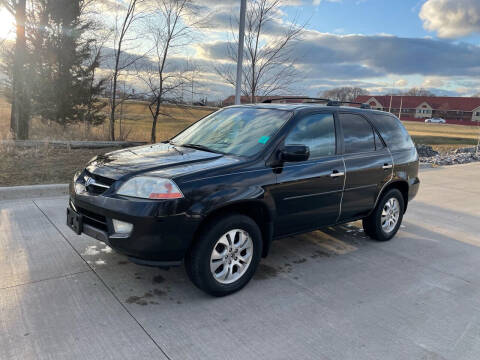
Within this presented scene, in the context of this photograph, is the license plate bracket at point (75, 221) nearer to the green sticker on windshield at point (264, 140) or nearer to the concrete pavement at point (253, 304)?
the concrete pavement at point (253, 304)

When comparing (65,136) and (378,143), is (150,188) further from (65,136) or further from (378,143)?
(65,136)

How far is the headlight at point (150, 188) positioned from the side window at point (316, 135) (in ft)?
4.48

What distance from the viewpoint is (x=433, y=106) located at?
91500 mm

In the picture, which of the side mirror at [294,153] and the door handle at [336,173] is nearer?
the side mirror at [294,153]

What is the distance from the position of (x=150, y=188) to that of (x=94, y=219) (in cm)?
67

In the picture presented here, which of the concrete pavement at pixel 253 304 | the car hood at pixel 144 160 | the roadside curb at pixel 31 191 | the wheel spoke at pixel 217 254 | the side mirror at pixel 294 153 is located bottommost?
the concrete pavement at pixel 253 304

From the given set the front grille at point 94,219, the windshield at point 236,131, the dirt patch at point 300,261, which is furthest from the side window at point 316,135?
the front grille at point 94,219

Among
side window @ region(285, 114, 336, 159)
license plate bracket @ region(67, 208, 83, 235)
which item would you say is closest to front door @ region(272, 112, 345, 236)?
side window @ region(285, 114, 336, 159)

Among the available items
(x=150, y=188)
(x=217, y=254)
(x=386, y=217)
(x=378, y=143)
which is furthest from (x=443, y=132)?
(x=150, y=188)

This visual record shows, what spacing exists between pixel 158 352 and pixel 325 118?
3020 millimetres

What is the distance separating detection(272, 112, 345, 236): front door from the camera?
379 centimetres

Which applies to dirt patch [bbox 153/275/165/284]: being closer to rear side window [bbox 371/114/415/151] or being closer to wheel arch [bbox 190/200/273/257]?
wheel arch [bbox 190/200/273/257]

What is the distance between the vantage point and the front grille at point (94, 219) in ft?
10.6

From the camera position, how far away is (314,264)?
170 inches
